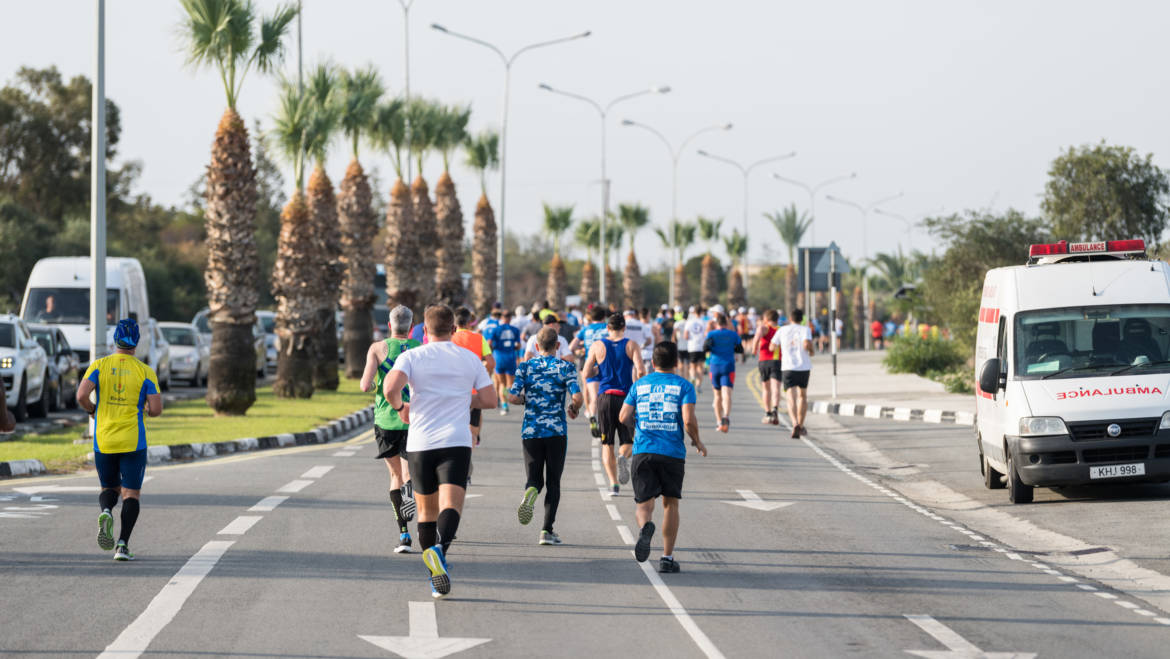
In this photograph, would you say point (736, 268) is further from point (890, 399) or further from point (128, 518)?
point (128, 518)

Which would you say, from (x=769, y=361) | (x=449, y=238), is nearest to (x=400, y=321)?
(x=769, y=361)

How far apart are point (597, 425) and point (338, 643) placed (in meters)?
7.13

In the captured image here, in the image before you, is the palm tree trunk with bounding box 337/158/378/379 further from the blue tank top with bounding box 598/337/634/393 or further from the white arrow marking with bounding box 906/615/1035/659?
the white arrow marking with bounding box 906/615/1035/659

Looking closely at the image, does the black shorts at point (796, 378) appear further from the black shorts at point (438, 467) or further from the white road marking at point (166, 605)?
the black shorts at point (438, 467)

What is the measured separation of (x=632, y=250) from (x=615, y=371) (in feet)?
221

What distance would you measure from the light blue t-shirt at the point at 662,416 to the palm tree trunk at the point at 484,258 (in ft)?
141

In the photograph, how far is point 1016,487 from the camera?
14.9m

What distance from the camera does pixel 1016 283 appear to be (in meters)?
15.7

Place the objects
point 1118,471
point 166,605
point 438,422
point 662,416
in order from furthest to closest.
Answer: point 1118,471, point 662,416, point 438,422, point 166,605

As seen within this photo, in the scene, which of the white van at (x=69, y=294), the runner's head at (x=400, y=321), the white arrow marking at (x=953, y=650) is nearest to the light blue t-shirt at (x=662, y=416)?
the runner's head at (x=400, y=321)

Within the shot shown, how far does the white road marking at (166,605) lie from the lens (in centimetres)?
765

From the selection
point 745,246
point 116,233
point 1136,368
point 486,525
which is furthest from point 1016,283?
point 745,246

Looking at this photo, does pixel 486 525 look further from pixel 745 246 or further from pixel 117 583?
pixel 745 246

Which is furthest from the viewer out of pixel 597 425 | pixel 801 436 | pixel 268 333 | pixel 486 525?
pixel 268 333
